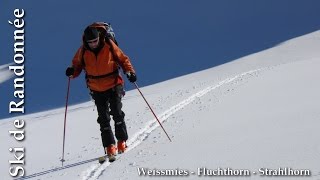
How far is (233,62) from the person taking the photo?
47188mm

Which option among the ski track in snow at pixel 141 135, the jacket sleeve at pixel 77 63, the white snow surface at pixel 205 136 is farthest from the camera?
the jacket sleeve at pixel 77 63

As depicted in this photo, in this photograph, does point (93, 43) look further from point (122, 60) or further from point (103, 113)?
point (103, 113)

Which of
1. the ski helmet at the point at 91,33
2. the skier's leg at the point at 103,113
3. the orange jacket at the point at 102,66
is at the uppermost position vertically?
the ski helmet at the point at 91,33

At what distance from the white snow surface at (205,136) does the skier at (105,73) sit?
386mm

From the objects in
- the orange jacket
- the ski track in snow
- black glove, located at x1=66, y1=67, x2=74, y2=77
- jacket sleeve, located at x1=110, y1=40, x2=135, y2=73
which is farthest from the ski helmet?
the ski track in snow

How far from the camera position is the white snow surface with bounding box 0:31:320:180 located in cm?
582

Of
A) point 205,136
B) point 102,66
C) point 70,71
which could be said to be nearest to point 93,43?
point 102,66

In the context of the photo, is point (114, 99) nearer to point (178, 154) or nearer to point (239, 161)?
point (178, 154)

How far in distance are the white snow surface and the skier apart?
1.27ft

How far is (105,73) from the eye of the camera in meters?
7.51

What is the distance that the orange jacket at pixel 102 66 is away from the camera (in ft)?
24.3

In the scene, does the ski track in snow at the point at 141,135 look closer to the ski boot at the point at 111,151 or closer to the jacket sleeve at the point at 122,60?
the ski boot at the point at 111,151

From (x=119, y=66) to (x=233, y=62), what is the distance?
132 feet

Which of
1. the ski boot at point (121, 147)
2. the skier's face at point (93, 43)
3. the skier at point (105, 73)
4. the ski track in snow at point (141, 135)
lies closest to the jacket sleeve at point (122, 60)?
the skier at point (105, 73)
